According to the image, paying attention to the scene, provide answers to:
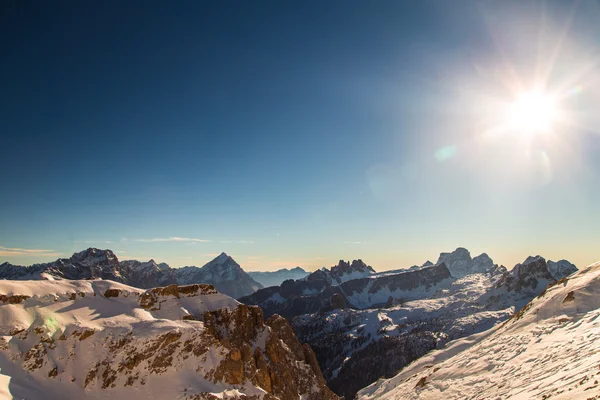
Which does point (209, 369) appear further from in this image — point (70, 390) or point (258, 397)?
point (70, 390)

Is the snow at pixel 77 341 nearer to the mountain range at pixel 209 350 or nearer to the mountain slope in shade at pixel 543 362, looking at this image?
the mountain range at pixel 209 350

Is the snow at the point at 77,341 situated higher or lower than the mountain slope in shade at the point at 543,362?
lower

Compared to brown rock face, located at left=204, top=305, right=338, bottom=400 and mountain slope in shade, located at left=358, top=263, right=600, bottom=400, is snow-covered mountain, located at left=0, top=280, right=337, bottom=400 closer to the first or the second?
brown rock face, located at left=204, top=305, right=338, bottom=400

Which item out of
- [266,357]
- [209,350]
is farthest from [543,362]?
[266,357]

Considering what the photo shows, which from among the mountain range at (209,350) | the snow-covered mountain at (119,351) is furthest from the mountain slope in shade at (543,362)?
the snow-covered mountain at (119,351)

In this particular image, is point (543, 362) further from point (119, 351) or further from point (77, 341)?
point (77, 341)

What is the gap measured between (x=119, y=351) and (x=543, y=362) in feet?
197

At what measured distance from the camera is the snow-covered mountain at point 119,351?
48.8m

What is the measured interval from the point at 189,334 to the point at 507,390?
169 feet

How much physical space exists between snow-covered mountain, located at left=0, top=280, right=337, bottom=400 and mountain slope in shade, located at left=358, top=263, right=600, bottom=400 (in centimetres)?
3325

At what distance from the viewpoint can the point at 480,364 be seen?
37031 mm

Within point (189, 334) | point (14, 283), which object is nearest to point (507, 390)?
point (189, 334)

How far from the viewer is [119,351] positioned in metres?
53.5

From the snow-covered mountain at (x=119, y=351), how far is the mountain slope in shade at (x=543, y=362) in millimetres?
33249
